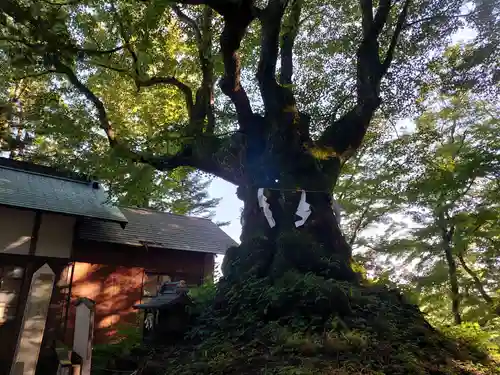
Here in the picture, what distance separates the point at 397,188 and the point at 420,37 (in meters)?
4.22

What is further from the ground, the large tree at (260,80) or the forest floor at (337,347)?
the large tree at (260,80)

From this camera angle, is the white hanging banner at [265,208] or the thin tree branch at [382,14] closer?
the white hanging banner at [265,208]

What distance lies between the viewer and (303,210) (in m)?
6.80

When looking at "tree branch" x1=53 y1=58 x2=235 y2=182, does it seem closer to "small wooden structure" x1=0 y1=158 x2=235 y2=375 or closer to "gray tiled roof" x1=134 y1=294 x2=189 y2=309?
"small wooden structure" x1=0 y1=158 x2=235 y2=375

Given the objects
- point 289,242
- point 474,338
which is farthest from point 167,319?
point 474,338

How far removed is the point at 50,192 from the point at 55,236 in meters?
1.36

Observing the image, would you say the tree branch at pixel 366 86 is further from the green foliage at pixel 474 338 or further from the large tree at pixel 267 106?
the green foliage at pixel 474 338

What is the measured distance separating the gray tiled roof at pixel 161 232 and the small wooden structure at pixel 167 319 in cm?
538

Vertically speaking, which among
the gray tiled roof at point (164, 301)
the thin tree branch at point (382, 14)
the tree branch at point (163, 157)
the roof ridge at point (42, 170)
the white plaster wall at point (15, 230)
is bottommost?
the gray tiled roof at point (164, 301)

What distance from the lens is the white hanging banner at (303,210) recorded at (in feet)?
22.3

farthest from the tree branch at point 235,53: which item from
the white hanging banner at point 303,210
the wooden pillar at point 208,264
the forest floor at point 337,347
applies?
the wooden pillar at point 208,264

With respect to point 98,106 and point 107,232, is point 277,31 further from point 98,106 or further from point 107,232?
point 107,232

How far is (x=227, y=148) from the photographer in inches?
324

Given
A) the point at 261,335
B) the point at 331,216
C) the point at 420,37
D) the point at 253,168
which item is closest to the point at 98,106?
the point at 253,168
